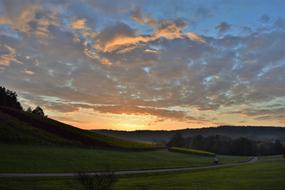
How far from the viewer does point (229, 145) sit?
133750 mm

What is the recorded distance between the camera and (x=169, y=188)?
24.8 m

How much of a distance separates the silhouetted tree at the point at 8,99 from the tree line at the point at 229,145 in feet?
195

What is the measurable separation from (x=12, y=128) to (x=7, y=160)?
2704 cm

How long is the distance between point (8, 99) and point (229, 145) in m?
75.1

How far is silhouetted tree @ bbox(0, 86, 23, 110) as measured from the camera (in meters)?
107

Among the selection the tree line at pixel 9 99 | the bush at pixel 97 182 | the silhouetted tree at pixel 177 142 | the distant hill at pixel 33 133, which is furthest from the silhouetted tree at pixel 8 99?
the bush at pixel 97 182

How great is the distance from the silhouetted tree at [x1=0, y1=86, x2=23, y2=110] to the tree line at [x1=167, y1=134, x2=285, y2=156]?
59.4m

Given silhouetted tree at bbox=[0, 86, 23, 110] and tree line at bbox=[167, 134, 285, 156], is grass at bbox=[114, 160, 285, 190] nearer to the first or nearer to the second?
silhouetted tree at bbox=[0, 86, 23, 110]

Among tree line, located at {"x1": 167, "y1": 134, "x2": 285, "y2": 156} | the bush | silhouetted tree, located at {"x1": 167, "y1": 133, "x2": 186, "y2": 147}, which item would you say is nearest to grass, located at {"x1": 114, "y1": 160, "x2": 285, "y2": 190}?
the bush

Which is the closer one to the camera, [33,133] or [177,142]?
[33,133]

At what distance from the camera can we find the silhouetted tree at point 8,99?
107350mm

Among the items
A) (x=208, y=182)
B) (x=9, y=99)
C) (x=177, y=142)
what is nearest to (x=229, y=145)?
(x=177, y=142)

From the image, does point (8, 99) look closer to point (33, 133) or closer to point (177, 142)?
point (33, 133)

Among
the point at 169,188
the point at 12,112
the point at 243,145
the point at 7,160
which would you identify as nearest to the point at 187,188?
the point at 169,188
